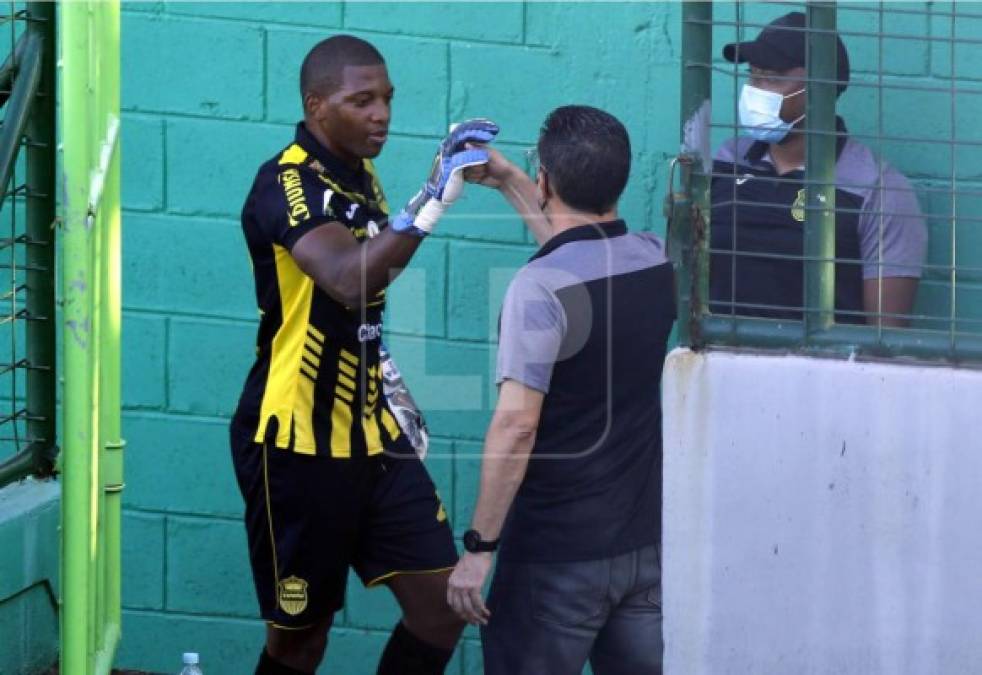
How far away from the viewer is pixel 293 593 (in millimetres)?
Result: 4715

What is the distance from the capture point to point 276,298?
4.66 m

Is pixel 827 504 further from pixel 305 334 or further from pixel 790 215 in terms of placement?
pixel 305 334

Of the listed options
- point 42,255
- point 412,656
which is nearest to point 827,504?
point 412,656

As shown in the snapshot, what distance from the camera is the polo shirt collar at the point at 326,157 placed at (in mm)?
4684

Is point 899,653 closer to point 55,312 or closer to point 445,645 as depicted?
point 445,645

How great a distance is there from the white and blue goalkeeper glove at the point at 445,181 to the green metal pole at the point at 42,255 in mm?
922

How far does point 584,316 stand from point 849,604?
0.88m

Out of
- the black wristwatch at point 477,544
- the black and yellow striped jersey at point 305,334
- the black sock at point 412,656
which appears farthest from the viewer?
the black sock at point 412,656

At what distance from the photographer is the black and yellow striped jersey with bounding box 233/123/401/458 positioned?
4.62m

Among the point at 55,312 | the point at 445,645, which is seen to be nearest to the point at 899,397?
the point at 445,645

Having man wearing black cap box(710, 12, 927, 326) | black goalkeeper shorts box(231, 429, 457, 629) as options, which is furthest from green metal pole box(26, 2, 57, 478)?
man wearing black cap box(710, 12, 927, 326)

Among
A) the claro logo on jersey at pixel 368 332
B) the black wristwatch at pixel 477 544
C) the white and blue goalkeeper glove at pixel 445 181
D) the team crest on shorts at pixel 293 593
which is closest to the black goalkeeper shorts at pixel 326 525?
the team crest on shorts at pixel 293 593

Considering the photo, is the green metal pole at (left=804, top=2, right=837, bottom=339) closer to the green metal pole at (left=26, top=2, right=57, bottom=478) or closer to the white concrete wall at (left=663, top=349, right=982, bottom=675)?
the white concrete wall at (left=663, top=349, right=982, bottom=675)

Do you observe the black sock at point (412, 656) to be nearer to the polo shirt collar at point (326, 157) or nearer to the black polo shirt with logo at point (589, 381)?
the black polo shirt with logo at point (589, 381)
